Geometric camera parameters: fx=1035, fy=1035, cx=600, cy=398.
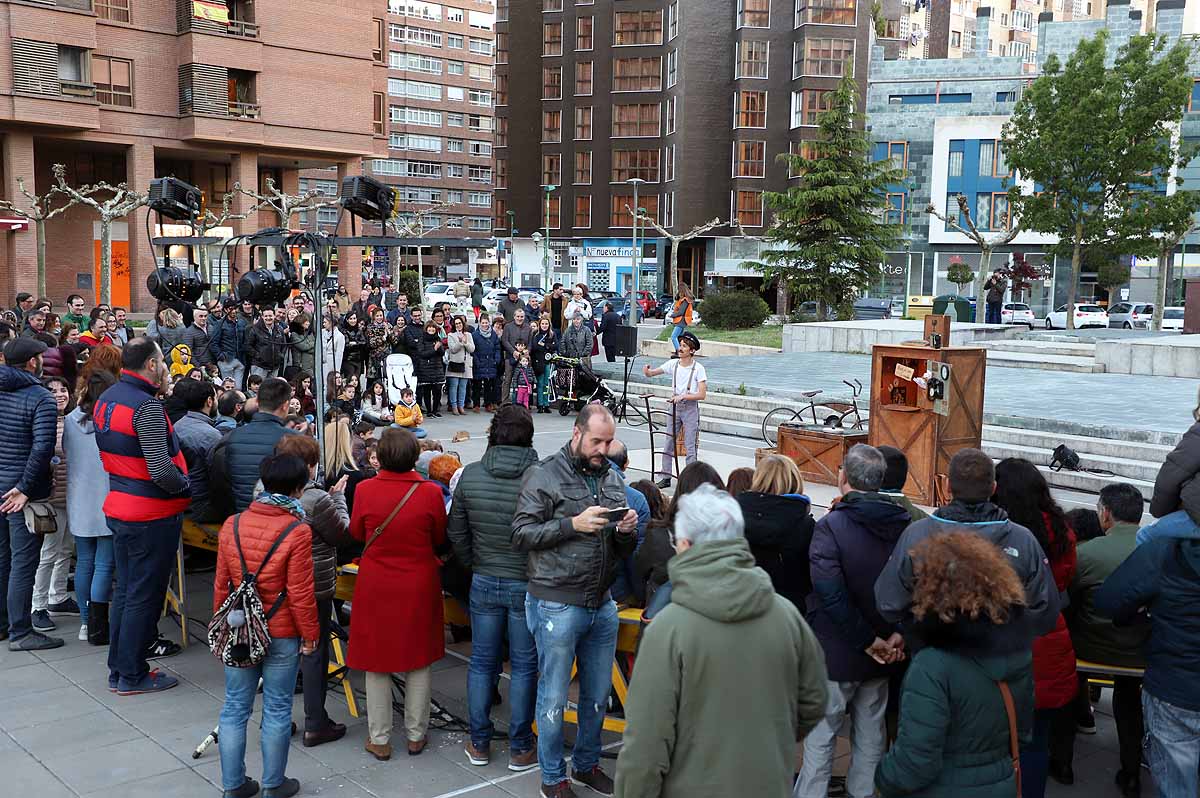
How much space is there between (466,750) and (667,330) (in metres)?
25.3

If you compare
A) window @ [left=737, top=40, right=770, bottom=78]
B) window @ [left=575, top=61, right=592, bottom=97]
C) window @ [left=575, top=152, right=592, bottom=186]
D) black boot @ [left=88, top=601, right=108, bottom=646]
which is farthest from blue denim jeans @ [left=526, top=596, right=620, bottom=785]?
window @ [left=575, top=61, right=592, bottom=97]

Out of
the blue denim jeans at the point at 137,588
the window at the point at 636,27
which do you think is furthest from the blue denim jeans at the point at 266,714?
the window at the point at 636,27

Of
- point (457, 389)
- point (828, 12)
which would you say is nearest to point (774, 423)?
point (457, 389)

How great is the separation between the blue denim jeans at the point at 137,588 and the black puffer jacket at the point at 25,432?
98 centimetres

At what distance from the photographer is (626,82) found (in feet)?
218

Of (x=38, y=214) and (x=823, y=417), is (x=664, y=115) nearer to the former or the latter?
(x=38, y=214)

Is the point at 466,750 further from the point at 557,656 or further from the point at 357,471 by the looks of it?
the point at 357,471

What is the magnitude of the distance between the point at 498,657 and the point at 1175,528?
10.6ft

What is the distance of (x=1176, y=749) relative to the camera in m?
4.41

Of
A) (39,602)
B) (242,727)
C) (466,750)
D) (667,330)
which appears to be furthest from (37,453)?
(667,330)

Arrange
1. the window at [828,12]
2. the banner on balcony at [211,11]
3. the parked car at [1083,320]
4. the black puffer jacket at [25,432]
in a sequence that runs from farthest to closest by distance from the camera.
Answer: the window at [828,12] < the parked car at [1083,320] < the banner on balcony at [211,11] < the black puffer jacket at [25,432]

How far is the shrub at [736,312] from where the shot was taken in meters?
34.5

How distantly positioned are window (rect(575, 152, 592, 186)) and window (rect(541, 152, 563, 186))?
1536 mm

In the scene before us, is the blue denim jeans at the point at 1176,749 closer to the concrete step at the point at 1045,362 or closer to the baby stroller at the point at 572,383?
the baby stroller at the point at 572,383
